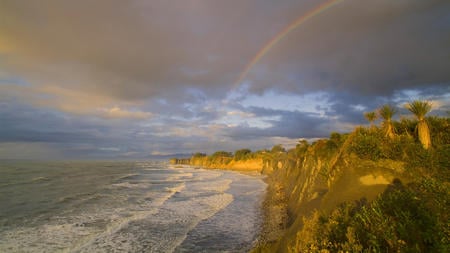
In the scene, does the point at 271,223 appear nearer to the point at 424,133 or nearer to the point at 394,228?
the point at 424,133

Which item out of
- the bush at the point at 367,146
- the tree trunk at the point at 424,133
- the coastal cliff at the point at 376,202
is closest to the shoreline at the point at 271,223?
the coastal cliff at the point at 376,202

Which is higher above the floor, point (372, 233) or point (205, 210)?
point (372, 233)

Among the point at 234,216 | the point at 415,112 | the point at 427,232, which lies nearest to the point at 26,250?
the point at 234,216

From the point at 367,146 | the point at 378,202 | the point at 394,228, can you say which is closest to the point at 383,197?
the point at 378,202

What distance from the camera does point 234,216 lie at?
20172 millimetres

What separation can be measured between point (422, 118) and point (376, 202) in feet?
30.6

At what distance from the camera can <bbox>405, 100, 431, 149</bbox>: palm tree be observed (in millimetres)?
13156

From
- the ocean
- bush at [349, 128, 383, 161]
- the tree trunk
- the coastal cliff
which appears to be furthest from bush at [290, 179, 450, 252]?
the tree trunk

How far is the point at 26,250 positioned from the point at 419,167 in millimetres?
19832

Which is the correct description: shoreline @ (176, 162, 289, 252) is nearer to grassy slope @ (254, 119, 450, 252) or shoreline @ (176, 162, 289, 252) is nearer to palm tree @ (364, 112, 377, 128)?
grassy slope @ (254, 119, 450, 252)

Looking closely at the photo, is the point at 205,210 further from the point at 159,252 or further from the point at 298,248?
the point at 298,248

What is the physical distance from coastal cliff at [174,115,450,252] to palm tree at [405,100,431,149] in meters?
0.63

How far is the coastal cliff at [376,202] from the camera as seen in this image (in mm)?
6227

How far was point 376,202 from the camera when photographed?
304 inches
